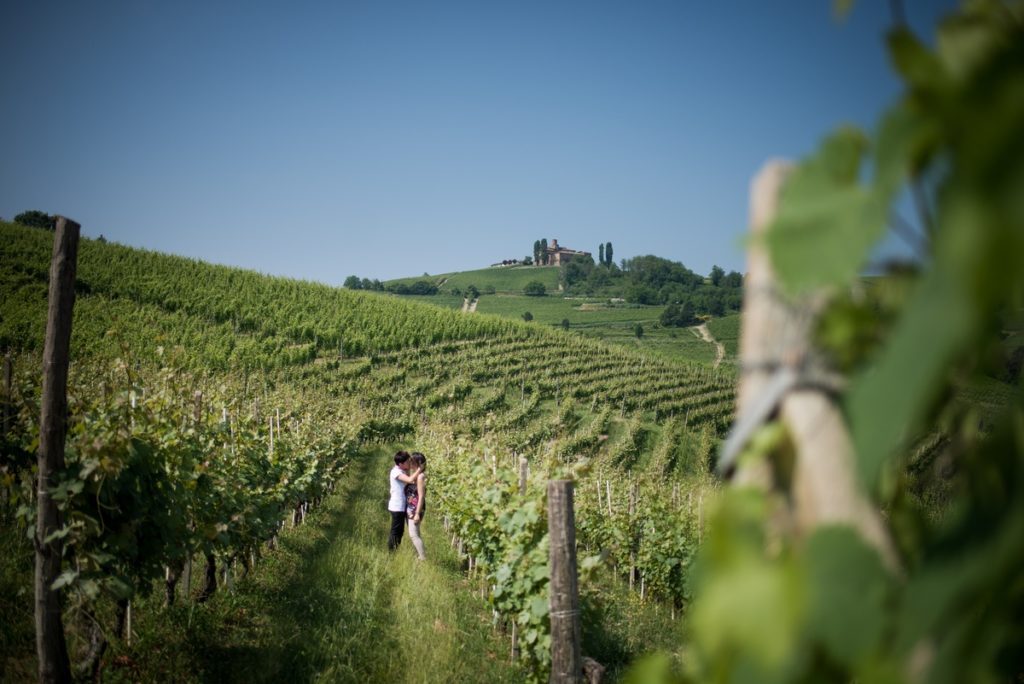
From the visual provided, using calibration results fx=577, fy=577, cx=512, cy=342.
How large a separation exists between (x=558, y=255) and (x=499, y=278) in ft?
75.4

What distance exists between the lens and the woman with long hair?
8.07 metres

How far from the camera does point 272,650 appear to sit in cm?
505

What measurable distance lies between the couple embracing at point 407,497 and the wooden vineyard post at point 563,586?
15.6 ft

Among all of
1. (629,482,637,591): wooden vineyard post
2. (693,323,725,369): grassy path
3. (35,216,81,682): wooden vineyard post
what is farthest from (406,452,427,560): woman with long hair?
(693,323,725,369): grassy path

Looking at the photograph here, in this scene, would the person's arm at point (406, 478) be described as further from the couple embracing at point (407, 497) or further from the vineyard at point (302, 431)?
the vineyard at point (302, 431)

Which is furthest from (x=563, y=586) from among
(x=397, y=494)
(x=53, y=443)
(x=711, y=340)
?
(x=711, y=340)

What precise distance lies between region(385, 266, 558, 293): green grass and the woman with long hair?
98.4 metres

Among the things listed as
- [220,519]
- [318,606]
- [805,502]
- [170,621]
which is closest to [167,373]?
[220,519]

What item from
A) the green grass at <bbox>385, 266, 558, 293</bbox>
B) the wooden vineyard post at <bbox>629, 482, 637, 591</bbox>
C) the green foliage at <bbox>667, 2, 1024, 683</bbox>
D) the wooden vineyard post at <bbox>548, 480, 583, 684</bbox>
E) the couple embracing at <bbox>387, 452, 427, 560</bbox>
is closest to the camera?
the green foliage at <bbox>667, 2, 1024, 683</bbox>

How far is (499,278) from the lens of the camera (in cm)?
11562

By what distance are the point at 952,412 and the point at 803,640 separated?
1.07 feet

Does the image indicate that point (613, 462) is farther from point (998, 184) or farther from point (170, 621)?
point (998, 184)

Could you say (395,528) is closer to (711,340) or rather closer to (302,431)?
(302,431)

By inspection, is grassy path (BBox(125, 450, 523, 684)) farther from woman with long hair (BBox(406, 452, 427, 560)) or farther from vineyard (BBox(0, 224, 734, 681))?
vineyard (BBox(0, 224, 734, 681))
